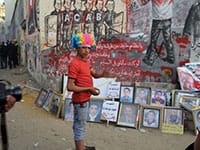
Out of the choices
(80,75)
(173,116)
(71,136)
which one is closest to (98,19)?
(173,116)

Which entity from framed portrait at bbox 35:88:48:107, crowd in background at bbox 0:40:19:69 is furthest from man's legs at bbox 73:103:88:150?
crowd in background at bbox 0:40:19:69

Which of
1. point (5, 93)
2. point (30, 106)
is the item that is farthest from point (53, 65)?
point (5, 93)

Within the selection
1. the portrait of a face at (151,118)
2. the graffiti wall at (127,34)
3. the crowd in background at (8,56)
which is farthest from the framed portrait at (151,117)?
the crowd in background at (8,56)

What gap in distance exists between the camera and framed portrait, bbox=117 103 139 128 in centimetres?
613

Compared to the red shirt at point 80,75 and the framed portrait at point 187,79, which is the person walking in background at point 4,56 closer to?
the framed portrait at point 187,79

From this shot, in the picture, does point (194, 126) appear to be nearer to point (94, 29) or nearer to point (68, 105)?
point (68, 105)

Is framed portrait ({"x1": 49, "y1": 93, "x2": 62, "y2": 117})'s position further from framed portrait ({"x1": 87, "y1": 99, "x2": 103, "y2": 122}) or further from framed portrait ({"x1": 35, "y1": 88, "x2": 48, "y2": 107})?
framed portrait ({"x1": 87, "y1": 99, "x2": 103, "y2": 122})

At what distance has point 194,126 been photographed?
19.5ft

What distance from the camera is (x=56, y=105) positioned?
692 centimetres

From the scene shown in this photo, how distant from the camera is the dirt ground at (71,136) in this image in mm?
5043

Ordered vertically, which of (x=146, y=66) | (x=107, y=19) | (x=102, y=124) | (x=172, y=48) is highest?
(x=107, y=19)

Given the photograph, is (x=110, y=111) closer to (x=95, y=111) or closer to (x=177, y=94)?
(x=95, y=111)

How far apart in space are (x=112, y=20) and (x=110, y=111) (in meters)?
2.70

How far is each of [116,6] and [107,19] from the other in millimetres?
409
